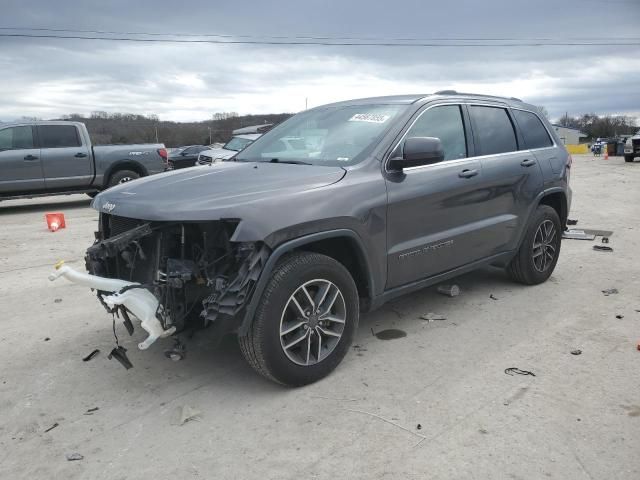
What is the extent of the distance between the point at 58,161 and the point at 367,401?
11.0m

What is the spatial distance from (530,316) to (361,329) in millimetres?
1466

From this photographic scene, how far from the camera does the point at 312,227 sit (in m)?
3.33

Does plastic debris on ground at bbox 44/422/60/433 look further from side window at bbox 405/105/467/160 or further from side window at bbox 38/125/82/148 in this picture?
side window at bbox 38/125/82/148

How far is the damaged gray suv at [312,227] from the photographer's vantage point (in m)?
→ 3.15

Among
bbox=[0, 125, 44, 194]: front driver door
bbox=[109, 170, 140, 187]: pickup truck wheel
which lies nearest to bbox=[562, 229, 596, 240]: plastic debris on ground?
bbox=[109, 170, 140, 187]: pickup truck wheel

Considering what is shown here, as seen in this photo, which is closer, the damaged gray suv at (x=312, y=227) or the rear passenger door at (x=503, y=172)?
the damaged gray suv at (x=312, y=227)

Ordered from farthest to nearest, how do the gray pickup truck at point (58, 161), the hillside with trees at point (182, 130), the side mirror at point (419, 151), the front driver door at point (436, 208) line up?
the hillside with trees at point (182, 130)
the gray pickup truck at point (58, 161)
the front driver door at point (436, 208)
the side mirror at point (419, 151)

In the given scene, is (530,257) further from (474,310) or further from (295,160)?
(295,160)

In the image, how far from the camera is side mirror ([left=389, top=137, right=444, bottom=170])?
12.3ft

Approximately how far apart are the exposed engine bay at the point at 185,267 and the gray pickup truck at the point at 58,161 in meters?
9.59

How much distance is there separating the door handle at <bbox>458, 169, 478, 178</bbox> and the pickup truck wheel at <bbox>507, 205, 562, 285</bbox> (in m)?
1.09

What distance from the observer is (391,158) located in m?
3.89

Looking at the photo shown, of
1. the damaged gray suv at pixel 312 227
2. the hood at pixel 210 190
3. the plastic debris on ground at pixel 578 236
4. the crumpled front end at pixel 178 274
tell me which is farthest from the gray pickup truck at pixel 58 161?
the crumpled front end at pixel 178 274

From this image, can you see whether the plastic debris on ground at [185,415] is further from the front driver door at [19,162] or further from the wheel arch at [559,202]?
the front driver door at [19,162]
